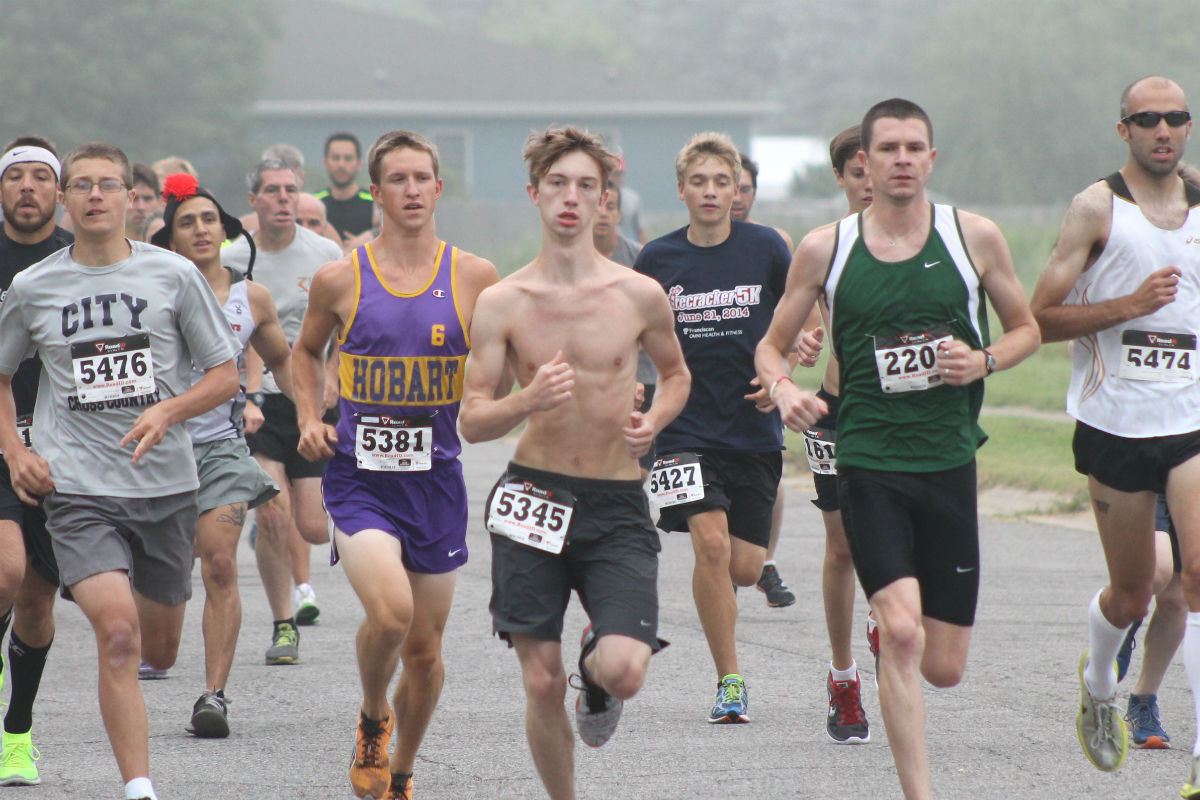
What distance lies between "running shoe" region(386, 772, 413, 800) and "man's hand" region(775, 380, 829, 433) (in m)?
1.86

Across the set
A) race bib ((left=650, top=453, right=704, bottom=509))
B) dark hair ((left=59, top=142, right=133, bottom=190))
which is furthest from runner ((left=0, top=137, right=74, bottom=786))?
race bib ((left=650, top=453, right=704, bottom=509))

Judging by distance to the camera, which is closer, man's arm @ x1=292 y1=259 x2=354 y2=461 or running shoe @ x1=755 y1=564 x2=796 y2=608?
man's arm @ x1=292 y1=259 x2=354 y2=461

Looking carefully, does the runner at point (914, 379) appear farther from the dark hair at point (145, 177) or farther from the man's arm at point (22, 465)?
the dark hair at point (145, 177)

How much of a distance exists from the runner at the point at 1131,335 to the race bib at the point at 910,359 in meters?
1.03

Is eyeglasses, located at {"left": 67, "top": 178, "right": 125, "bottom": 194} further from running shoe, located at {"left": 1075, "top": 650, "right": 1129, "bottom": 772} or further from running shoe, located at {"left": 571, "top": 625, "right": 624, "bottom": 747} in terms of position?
running shoe, located at {"left": 1075, "top": 650, "right": 1129, "bottom": 772}

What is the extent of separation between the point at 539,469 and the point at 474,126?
4494 cm

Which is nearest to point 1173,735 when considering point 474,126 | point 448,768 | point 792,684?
point 792,684

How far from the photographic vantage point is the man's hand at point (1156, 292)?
6.25m

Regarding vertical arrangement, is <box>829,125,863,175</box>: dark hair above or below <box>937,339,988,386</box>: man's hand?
Answer: above

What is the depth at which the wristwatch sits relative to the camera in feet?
18.6

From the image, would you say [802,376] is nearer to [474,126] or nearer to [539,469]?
[539,469]

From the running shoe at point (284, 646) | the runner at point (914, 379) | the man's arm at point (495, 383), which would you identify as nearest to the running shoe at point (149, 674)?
the running shoe at point (284, 646)

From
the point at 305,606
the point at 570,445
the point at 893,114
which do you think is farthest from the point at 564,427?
the point at 305,606

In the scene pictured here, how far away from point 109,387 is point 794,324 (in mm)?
2453
